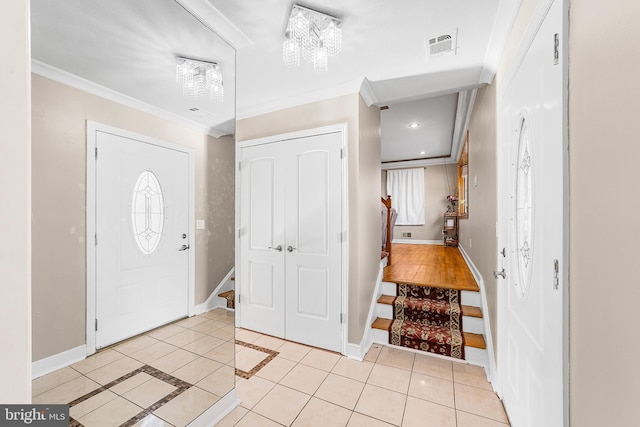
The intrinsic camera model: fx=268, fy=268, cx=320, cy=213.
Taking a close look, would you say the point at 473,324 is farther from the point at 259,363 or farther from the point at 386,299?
the point at 259,363

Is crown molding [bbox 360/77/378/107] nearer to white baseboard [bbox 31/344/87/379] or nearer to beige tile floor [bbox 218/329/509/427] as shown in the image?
beige tile floor [bbox 218/329/509/427]

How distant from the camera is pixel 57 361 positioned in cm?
107

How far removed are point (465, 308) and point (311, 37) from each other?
2.82m

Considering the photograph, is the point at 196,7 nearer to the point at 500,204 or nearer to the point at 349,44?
the point at 349,44

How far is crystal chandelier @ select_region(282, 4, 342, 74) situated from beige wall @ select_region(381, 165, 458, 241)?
6300 millimetres

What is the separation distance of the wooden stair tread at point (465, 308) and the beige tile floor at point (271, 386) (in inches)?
19.1

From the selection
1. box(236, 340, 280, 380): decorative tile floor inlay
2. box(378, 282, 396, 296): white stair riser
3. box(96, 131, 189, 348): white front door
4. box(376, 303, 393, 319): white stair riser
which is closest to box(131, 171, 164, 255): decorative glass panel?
box(96, 131, 189, 348): white front door

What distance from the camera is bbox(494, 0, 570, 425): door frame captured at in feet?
3.10

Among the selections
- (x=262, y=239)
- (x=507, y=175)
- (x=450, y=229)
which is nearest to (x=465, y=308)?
(x=507, y=175)

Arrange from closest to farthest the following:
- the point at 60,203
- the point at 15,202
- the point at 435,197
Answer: the point at 15,202 < the point at 60,203 < the point at 435,197

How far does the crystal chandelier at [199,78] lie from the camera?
5.39 ft

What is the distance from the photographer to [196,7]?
5.21ft

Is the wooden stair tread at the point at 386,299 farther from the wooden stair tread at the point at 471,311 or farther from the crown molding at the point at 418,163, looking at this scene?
the crown molding at the point at 418,163

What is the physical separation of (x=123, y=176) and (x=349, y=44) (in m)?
1.70
